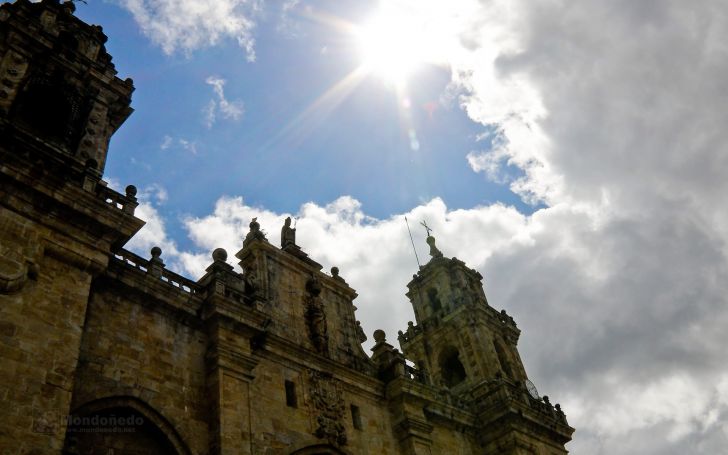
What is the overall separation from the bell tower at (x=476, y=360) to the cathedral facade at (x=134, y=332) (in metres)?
0.18

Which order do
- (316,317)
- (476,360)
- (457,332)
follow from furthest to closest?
(457,332)
(476,360)
(316,317)

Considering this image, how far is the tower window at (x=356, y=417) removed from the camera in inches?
727

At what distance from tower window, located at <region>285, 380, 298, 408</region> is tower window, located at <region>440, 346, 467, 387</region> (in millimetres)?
13035

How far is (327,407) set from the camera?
1756 centimetres

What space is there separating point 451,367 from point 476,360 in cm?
250

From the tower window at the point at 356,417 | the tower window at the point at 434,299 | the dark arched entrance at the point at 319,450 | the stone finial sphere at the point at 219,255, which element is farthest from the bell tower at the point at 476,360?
the stone finial sphere at the point at 219,255

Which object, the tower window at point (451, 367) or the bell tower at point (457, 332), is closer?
the bell tower at point (457, 332)

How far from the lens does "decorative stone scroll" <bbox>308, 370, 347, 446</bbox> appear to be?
17.0 meters

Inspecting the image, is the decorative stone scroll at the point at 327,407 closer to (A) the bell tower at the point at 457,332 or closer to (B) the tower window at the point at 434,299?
(A) the bell tower at the point at 457,332

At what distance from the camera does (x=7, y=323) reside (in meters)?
10.5

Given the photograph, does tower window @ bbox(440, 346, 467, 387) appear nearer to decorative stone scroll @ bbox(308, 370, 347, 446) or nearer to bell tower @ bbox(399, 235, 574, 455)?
bell tower @ bbox(399, 235, 574, 455)

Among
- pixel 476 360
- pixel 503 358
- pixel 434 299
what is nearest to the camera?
pixel 476 360

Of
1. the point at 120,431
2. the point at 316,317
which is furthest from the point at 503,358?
the point at 120,431

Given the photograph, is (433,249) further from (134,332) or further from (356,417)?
(134,332)
